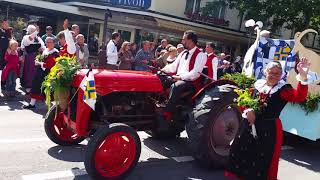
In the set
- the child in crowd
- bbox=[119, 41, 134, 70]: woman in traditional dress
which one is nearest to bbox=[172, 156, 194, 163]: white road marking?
the child in crowd

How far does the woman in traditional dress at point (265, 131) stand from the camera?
15.1ft

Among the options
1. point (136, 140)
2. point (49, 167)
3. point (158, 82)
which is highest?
point (158, 82)

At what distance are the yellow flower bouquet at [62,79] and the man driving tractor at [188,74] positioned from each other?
144 centimetres

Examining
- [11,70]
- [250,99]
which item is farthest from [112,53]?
[250,99]

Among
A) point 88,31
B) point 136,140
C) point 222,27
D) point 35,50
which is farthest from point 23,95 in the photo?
point 222,27

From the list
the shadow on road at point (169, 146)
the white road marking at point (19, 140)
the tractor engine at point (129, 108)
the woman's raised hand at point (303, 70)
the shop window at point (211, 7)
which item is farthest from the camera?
the shop window at point (211, 7)

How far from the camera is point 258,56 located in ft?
28.3

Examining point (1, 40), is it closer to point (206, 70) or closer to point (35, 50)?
point (35, 50)

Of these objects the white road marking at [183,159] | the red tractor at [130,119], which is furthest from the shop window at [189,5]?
the white road marking at [183,159]

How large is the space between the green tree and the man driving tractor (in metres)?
16.6

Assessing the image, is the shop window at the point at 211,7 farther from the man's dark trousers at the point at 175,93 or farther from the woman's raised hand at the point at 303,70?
the woman's raised hand at the point at 303,70

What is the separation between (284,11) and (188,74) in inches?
682

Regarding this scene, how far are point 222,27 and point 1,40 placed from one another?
1760 cm

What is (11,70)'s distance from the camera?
9977 mm
